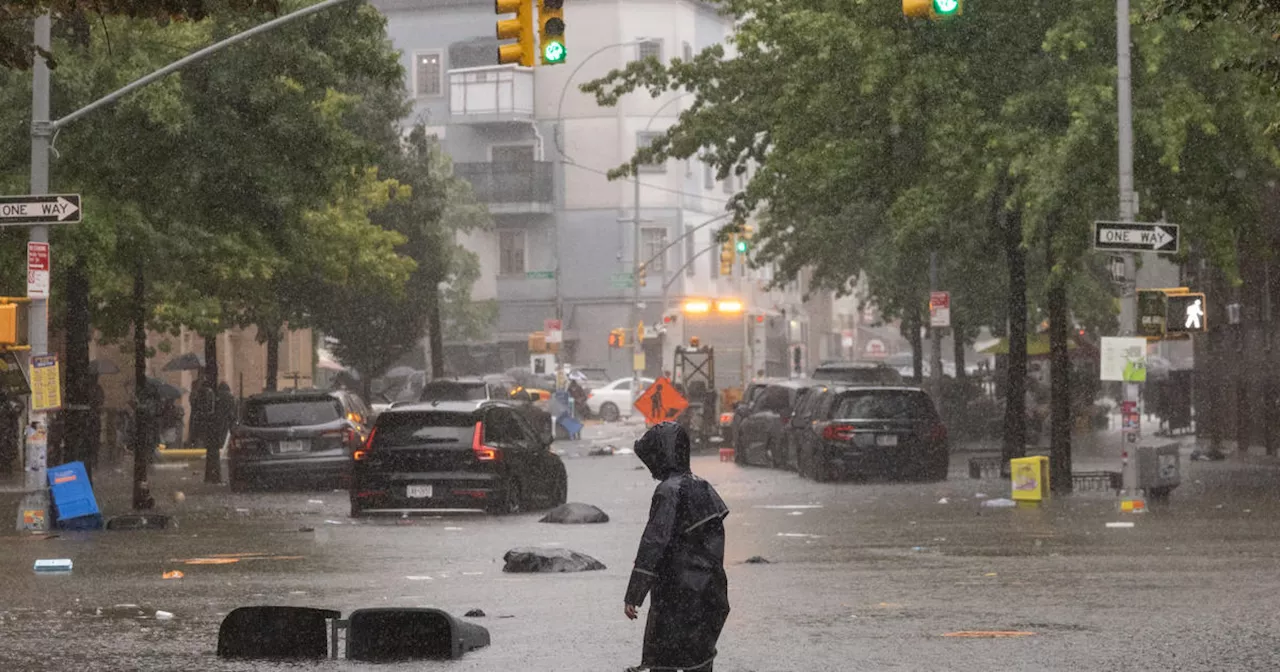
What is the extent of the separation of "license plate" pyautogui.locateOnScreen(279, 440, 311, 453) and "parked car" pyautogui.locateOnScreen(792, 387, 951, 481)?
319 inches

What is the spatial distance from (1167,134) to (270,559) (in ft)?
43.4

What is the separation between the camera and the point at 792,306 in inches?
3971

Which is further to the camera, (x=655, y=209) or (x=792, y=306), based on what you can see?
(x=792, y=306)

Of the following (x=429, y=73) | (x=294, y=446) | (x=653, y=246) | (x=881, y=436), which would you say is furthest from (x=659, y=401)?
(x=429, y=73)

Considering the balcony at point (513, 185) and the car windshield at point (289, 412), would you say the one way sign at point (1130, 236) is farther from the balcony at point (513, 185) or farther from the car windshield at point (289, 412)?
the balcony at point (513, 185)

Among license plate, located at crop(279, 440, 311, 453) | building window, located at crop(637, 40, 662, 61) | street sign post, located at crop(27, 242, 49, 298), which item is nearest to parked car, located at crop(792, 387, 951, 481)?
license plate, located at crop(279, 440, 311, 453)

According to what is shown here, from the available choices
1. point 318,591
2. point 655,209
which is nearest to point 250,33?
point 318,591

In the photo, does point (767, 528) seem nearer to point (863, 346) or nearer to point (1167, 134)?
point (1167, 134)

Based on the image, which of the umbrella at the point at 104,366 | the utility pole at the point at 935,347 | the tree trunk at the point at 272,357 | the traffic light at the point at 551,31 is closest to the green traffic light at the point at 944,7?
the traffic light at the point at 551,31

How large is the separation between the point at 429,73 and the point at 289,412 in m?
54.9

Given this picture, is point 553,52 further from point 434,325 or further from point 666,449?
point 434,325

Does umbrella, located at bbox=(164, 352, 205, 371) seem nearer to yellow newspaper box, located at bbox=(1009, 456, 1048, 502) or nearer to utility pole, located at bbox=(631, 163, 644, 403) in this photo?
utility pole, located at bbox=(631, 163, 644, 403)

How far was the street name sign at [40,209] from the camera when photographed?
23.7 metres

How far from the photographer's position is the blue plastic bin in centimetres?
2445
